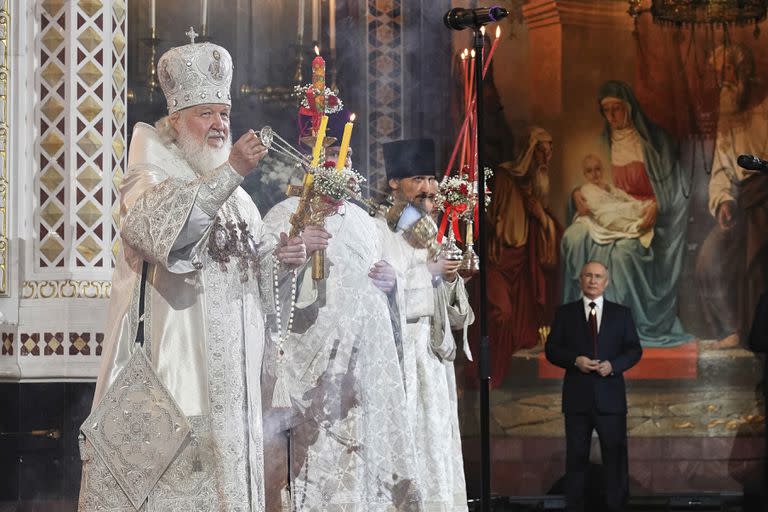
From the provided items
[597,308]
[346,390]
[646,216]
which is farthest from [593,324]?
[346,390]

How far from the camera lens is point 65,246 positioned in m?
7.05

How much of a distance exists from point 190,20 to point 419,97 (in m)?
2.01

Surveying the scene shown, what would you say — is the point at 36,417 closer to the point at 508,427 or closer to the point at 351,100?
the point at 351,100

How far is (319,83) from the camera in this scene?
18.8 feet

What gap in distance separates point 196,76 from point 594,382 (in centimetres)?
520

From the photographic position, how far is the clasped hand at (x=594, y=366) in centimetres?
928

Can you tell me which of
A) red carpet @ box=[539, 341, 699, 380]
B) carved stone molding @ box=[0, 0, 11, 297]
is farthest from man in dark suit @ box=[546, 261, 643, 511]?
carved stone molding @ box=[0, 0, 11, 297]

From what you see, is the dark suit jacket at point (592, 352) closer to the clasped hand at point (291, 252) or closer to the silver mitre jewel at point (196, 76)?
the clasped hand at point (291, 252)

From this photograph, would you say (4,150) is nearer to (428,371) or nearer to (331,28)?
(331,28)

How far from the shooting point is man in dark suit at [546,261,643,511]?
30.8 ft

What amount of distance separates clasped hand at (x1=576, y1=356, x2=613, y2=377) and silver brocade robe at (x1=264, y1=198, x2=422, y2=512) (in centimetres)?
286

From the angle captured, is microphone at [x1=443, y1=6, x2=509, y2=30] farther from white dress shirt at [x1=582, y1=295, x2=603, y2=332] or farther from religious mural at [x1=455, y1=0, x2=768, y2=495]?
religious mural at [x1=455, y1=0, x2=768, y2=495]

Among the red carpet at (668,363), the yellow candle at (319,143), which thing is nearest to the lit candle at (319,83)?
the yellow candle at (319,143)

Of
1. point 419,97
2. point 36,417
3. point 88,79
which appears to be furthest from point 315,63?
point 419,97
